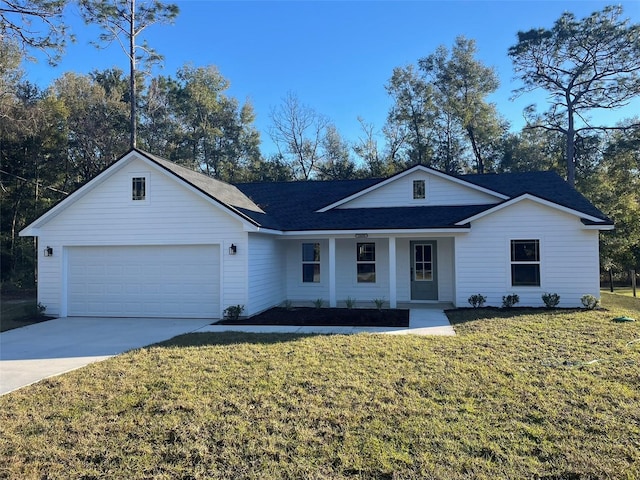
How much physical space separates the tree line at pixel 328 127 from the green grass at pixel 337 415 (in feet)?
54.7

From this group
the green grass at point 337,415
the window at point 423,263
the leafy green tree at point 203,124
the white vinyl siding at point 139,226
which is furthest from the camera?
the leafy green tree at point 203,124

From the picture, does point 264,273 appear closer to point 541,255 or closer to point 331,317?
point 331,317

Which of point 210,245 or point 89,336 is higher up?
point 210,245

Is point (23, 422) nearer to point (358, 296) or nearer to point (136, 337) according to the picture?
point (136, 337)

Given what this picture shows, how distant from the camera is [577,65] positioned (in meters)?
26.9

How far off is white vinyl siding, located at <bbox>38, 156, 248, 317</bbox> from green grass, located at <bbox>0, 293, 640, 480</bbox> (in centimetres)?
435

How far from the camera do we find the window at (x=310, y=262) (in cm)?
1516

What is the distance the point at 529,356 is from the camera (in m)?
6.93

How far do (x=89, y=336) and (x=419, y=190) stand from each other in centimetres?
1137

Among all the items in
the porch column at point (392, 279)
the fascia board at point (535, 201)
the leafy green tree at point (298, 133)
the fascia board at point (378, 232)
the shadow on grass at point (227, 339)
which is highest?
the leafy green tree at point (298, 133)

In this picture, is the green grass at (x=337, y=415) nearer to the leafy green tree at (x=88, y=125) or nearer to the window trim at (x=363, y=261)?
the window trim at (x=363, y=261)

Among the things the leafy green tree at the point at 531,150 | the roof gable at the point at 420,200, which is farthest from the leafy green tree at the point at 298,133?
the roof gable at the point at 420,200

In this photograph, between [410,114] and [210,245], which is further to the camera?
[410,114]

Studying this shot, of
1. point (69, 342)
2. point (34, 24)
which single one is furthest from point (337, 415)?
point (34, 24)
